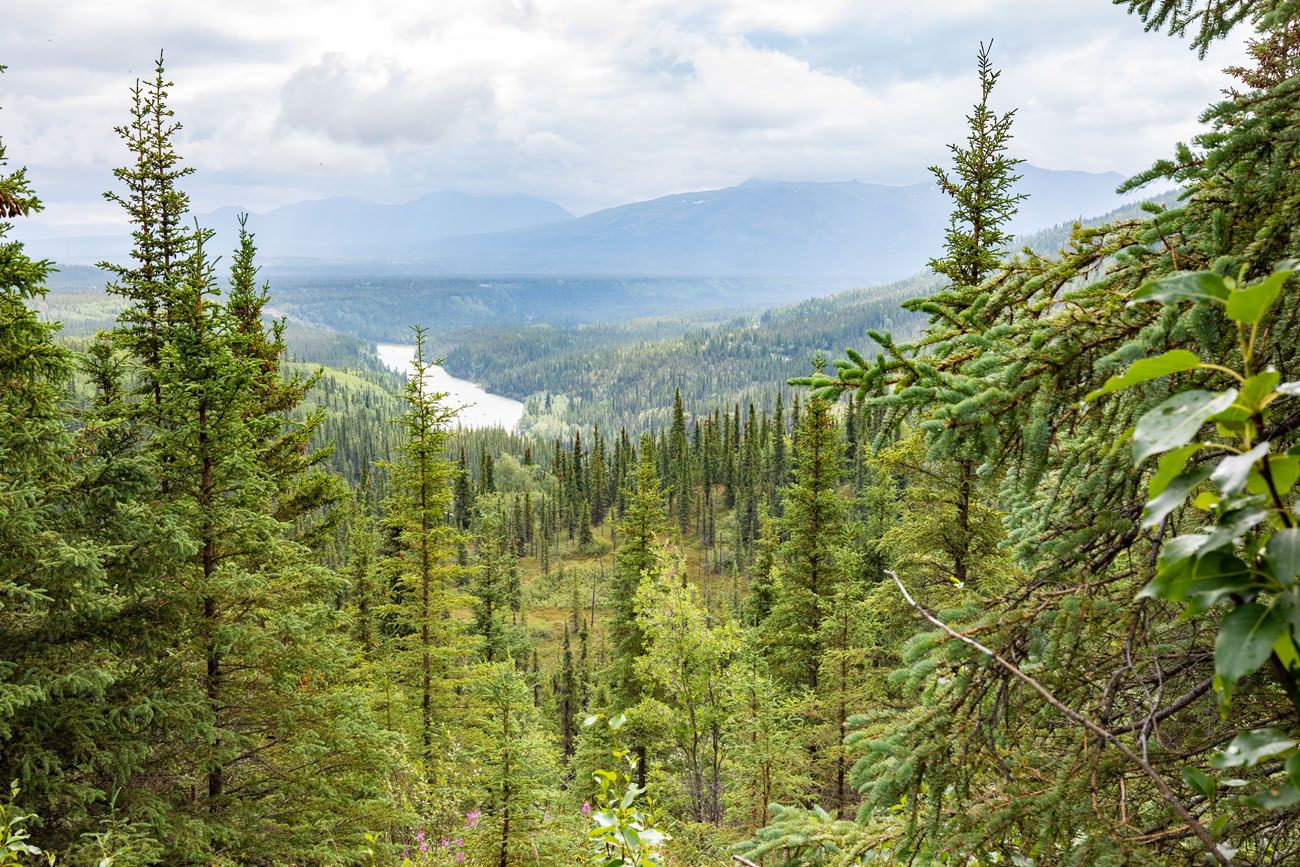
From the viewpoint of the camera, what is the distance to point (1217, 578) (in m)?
0.97

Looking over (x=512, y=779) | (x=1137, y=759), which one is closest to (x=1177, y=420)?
(x=1137, y=759)

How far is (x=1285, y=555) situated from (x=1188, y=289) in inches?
15.7

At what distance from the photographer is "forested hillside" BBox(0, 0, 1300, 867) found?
85.0 inches

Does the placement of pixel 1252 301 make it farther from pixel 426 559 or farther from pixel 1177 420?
pixel 426 559

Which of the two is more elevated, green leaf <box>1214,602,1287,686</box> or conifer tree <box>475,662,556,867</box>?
green leaf <box>1214,602,1287,686</box>

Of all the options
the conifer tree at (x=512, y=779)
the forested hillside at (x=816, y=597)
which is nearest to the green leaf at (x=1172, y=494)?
the forested hillside at (x=816, y=597)

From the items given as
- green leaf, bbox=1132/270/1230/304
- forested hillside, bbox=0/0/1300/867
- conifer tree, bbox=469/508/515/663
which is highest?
green leaf, bbox=1132/270/1230/304

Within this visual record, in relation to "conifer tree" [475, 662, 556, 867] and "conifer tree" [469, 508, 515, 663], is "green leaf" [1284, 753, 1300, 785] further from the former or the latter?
"conifer tree" [469, 508, 515, 663]

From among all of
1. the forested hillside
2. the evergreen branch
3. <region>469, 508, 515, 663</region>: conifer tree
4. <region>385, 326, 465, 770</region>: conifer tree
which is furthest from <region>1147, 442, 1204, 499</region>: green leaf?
<region>469, 508, 515, 663</region>: conifer tree

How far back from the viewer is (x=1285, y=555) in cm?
89

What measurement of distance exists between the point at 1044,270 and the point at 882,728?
1983 mm

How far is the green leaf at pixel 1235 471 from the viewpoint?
85 cm

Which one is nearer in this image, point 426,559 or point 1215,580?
point 1215,580

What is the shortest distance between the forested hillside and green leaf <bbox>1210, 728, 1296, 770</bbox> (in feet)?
0.04
